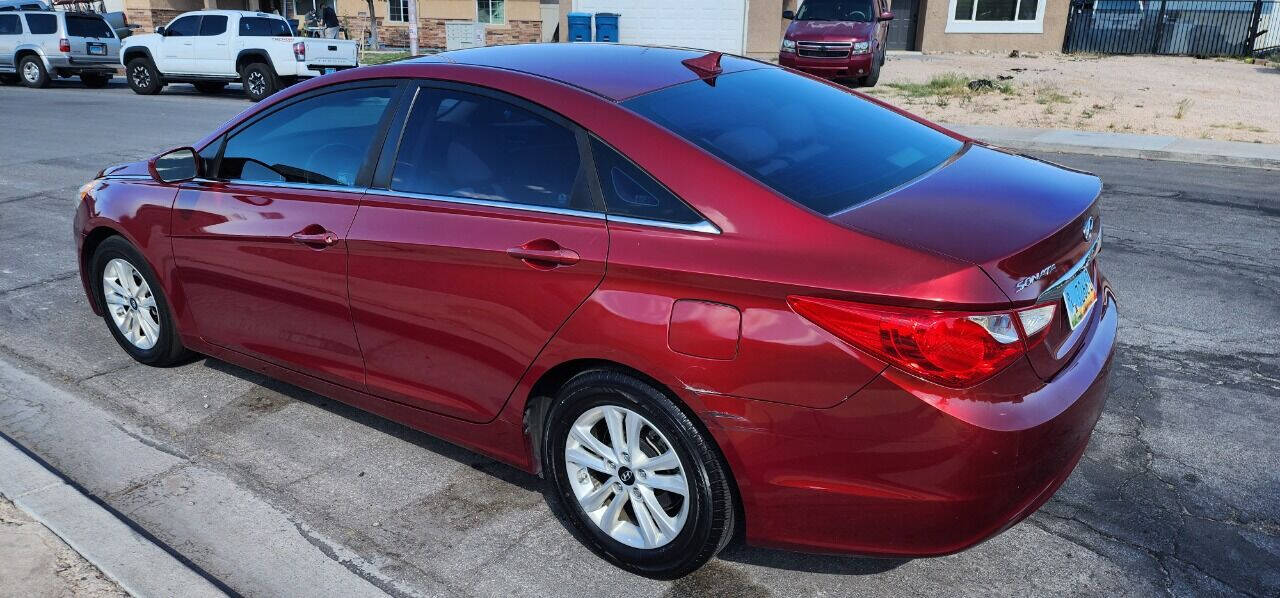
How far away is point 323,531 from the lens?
349 centimetres

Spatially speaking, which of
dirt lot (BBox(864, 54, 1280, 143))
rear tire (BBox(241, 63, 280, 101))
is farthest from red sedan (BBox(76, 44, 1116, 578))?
rear tire (BBox(241, 63, 280, 101))

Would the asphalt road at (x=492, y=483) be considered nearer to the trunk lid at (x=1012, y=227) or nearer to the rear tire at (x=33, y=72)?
the trunk lid at (x=1012, y=227)

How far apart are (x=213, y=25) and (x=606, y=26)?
10.4 metres

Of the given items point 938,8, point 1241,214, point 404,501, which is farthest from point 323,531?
point 938,8

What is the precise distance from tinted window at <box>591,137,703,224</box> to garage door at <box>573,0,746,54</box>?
25.4 meters

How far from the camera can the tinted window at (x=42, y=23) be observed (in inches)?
906

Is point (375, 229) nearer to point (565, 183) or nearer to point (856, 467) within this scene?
point (565, 183)

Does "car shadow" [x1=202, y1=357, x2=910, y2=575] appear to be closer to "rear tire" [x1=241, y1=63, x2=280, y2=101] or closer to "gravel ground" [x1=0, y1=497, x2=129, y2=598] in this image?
"gravel ground" [x1=0, y1=497, x2=129, y2=598]

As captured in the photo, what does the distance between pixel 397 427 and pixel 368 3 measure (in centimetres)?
3143

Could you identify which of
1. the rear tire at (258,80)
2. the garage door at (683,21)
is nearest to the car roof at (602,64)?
the rear tire at (258,80)

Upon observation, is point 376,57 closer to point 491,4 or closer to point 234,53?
point 491,4

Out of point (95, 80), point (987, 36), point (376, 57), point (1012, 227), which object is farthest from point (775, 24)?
point (1012, 227)

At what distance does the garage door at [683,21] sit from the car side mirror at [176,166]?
23.9 metres

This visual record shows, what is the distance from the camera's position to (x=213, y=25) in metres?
20.4
